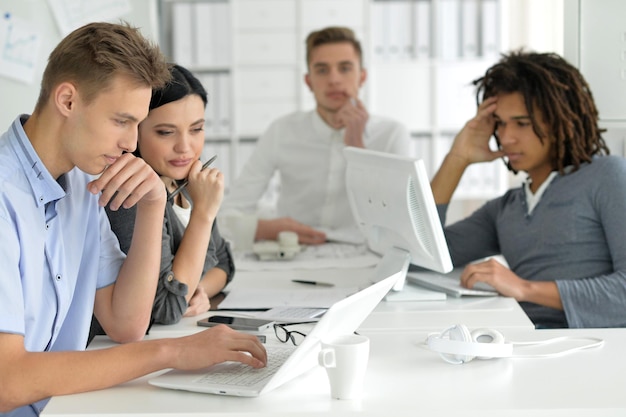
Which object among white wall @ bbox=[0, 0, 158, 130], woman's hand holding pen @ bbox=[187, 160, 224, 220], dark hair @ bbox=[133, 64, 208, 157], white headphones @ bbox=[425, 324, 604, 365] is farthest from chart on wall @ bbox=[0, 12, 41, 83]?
white headphones @ bbox=[425, 324, 604, 365]

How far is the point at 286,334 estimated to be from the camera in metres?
1.55

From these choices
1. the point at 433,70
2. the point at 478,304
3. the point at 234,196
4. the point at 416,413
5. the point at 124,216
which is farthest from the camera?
the point at 433,70

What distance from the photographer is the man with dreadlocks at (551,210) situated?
193cm

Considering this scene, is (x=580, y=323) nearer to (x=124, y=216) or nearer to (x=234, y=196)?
(x=124, y=216)

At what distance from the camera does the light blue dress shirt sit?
1.28 meters

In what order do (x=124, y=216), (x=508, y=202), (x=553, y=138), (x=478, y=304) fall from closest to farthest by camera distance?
(x=124, y=216)
(x=478, y=304)
(x=553, y=138)
(x=508, y=202)

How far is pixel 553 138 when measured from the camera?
6.98 feet

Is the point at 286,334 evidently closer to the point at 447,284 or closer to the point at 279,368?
the point at 279,368

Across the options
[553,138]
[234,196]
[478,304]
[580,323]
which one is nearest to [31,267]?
[478,304]

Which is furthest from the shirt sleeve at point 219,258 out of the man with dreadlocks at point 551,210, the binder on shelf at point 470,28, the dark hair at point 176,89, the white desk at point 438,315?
the binder on shelf at point 470,28

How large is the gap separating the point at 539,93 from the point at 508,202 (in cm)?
32

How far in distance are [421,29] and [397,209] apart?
2937mm

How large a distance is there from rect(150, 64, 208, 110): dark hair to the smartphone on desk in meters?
0.48

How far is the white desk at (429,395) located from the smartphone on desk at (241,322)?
0.29m
